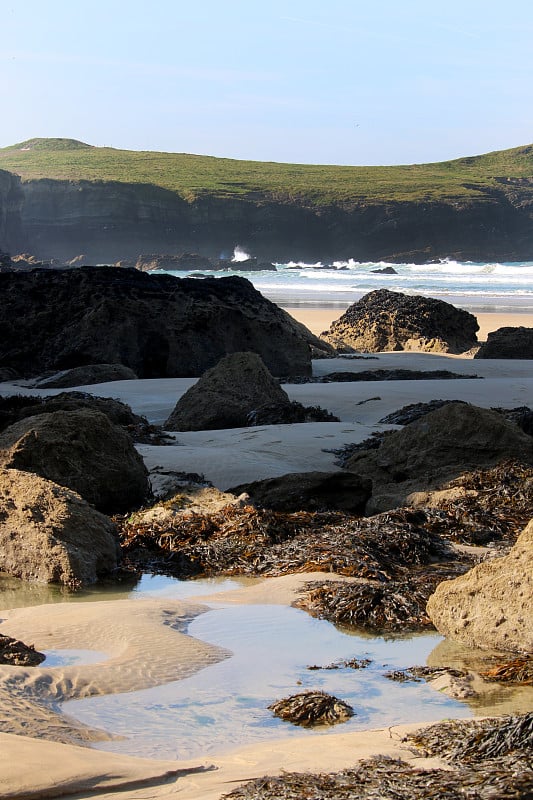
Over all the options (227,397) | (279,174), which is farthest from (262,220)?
(227,397)

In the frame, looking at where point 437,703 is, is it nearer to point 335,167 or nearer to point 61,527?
point 61,527

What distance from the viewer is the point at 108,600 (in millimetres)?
5457

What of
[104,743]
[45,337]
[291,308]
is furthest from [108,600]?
[291,308]

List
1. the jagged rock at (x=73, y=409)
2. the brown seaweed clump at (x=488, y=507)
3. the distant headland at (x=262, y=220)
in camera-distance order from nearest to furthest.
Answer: the brown seaweed clump at (x=488, y=507)
the jagged rock at (x=73, y=409)
the distant headland at (x=262, y=220)

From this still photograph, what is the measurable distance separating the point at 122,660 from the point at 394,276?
54.4 metres

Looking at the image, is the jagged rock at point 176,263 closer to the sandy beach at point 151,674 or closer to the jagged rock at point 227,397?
the jagged rock at point 227,397

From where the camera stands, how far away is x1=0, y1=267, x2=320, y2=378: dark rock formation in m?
15.7

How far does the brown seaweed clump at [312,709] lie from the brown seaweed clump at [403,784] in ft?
2.48

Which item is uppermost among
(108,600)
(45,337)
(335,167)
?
(335,167)

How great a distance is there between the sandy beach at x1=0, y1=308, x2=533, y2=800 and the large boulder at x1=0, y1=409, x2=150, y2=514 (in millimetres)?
495

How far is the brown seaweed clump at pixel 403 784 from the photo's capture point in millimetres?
2676

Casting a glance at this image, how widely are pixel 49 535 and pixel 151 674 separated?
187 centimetres

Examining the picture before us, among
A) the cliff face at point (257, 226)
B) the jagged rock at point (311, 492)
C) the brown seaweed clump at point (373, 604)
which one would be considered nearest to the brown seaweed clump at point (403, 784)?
the brown seaweed clump at point (373, 604)

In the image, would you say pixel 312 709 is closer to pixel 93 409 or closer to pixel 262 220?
pixel 93 409
